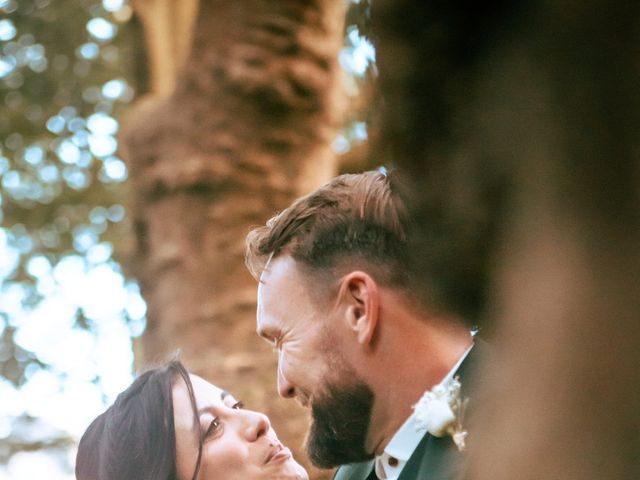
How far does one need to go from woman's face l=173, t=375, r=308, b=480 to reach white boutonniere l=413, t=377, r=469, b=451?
3.28 feet

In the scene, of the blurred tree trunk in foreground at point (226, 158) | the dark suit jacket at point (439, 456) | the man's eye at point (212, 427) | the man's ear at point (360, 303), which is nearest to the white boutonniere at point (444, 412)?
the dark suit jacket at point (439, 456)

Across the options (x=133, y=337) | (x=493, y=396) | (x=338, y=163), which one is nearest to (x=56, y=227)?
(x=133, y=337)

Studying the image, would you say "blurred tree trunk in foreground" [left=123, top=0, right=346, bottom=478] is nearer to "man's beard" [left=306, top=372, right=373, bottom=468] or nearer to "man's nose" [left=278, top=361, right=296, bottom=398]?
"man's nose" [left=278, top=361, right=296, bottom=398]

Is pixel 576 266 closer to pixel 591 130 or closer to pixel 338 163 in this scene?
pixel 591 130

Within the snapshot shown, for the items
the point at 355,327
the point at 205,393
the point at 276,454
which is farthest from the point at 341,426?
the point at 205,393

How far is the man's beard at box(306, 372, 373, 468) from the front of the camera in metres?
3.22

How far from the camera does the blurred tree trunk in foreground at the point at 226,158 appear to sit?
5832mm

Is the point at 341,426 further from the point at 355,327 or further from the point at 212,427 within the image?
the point at 212,427

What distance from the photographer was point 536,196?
106 cm

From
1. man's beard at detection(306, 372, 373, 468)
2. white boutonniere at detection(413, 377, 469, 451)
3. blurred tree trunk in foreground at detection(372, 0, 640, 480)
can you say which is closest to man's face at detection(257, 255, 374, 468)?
man's beard at detection(306, 372, 373, 468)

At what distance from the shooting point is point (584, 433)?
1021 mm

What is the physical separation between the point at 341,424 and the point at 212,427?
0.71m

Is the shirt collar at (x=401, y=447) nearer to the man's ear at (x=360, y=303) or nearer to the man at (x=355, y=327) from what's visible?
the man at (x=355, y=327)

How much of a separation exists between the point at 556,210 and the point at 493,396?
25 cm
